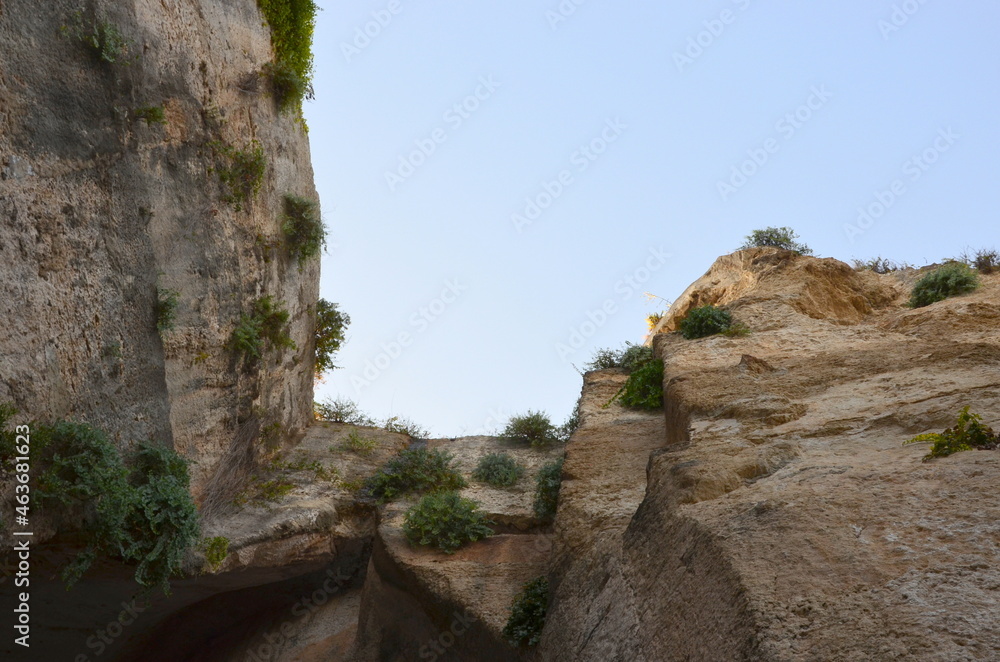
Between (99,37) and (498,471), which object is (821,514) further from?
(99,37)

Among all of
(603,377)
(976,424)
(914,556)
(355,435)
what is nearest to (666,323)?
(603,377)

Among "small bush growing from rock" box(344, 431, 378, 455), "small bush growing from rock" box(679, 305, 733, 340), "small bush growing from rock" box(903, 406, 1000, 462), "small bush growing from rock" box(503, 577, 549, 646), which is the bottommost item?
"small bush growing from rock" box(503, 577, 549, 646)

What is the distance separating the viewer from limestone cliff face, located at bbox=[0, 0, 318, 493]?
1066 cm

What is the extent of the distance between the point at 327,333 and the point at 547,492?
6.63m

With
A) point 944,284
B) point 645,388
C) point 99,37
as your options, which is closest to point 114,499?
point 99,37

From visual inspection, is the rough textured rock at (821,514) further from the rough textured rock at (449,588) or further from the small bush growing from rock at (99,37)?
the small bush growing from rock at (99,37)

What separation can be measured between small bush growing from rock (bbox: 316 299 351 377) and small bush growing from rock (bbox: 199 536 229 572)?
6085mm

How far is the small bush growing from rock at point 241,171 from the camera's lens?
14156mm

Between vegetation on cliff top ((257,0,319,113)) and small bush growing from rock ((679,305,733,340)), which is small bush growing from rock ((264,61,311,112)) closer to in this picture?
vegetation on cliff top ((257,0,319,113))

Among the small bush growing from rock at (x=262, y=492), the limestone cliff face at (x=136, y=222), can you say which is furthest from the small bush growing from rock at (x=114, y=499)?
the small bush growing from rock at (x=262, y=492)

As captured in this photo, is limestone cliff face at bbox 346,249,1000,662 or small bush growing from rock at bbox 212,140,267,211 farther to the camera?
small bush growing from rock at bbox 212,140,267,211

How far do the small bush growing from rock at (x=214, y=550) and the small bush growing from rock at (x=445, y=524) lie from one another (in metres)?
2.84

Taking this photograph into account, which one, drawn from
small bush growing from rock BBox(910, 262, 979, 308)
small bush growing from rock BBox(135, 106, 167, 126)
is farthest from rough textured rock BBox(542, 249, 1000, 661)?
small bush growing from rock BBox(135, 106, 167, 126)

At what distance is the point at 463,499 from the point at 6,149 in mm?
8379
